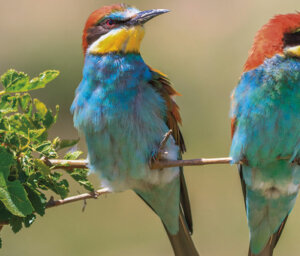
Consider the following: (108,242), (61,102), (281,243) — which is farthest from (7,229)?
(281,243)

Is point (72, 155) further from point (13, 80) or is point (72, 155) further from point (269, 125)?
point (269, 125)

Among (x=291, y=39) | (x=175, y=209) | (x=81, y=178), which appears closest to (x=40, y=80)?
(x=81, y=178)

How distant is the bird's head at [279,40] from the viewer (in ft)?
8.24

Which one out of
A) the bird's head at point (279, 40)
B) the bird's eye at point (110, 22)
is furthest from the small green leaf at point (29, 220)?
the bird's head at point (279, 40)

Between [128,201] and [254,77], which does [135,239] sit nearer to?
[128,201]

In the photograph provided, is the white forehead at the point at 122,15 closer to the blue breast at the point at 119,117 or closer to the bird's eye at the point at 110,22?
the bird's eye at the point at 110,22

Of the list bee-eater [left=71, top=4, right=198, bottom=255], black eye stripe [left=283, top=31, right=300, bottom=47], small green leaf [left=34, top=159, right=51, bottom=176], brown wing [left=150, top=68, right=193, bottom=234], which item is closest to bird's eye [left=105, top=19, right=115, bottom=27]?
bee-eater [left=71, top=4, right=198, bottom=255]

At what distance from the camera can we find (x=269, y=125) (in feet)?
8.17

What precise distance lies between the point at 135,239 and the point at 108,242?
206 millimetres

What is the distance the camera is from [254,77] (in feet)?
8.27

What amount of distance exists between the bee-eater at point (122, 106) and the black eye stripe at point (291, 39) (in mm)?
479

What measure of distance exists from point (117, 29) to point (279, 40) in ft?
2.04

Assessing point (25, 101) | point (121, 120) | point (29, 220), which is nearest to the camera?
point (29, 220)

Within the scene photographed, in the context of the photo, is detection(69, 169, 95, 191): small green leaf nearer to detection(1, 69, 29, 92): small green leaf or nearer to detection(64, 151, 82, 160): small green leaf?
detection(64, 151, 82, 160): small green leaf
